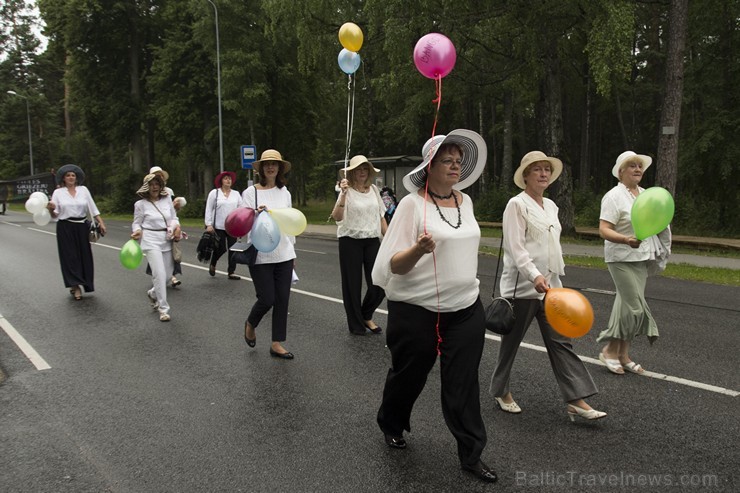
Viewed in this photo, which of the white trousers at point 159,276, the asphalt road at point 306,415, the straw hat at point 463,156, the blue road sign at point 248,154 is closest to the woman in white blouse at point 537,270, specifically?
the asphalt road at point 306,415

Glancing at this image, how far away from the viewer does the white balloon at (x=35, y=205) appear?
28.0ft

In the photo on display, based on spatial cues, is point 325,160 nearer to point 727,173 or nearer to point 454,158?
point 727,173

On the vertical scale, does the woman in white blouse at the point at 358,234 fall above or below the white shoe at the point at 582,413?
above

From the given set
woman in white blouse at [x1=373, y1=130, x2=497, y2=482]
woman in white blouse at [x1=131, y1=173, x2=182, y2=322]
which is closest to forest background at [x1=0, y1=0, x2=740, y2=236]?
woman in white blouse at [x1=131, y1=173, x2=182, y2=322]

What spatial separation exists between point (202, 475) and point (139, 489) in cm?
35

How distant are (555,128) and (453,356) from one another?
15181 mm

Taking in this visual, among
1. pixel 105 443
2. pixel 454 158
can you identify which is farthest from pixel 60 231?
pixel 454 158

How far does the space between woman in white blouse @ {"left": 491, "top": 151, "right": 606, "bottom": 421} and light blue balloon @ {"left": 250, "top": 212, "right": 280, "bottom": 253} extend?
6.93 ft

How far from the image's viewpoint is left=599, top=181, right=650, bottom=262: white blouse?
5066mm

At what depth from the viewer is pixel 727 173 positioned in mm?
18422

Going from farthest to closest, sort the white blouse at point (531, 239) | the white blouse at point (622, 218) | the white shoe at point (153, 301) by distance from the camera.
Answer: the white shoe at point (153, 301), the white blouse at point (622, 218), the white blouse at point (531, 239)

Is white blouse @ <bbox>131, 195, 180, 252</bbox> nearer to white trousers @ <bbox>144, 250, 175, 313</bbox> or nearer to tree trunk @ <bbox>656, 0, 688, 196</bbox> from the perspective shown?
white trousers @ <bbox>144, 250, 175, 313</bbox>

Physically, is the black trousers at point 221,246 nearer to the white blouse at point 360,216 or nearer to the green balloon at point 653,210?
the white blouse at point 360,216

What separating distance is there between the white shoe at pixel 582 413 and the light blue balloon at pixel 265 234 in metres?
2.82
